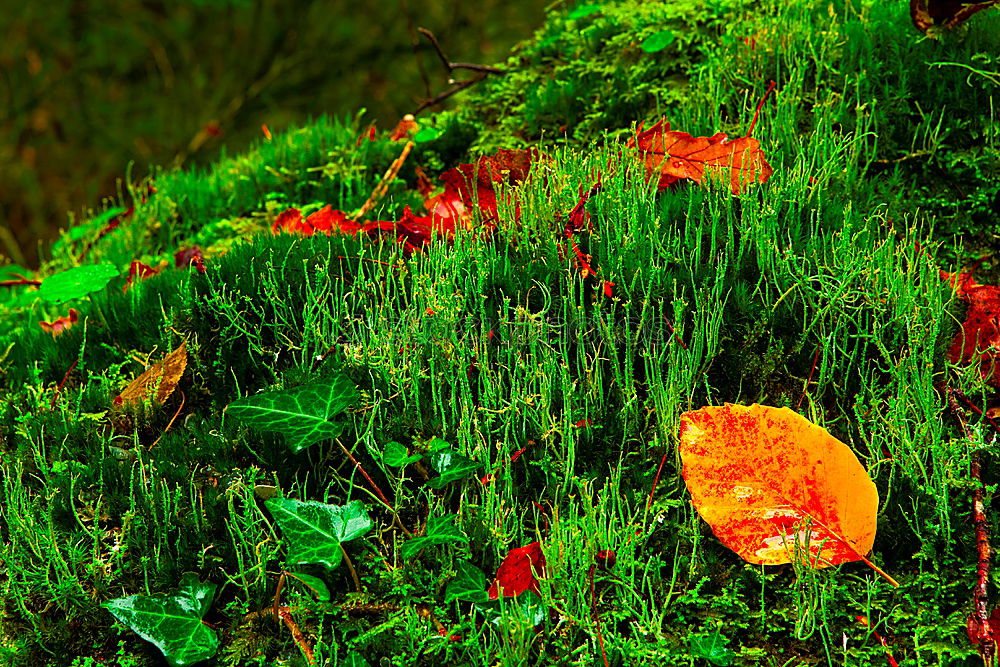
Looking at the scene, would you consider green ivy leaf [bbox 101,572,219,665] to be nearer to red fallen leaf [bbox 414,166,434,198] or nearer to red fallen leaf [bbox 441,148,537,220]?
red fallen leaf [bbox 441,148,537,220]

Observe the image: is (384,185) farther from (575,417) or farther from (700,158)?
(575,417)

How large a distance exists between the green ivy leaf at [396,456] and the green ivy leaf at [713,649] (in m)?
0.71

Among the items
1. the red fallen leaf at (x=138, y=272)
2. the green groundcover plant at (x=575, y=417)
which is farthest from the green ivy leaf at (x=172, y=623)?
the red fallen leaf at (x=138, y=272)

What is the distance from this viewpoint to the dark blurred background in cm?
959

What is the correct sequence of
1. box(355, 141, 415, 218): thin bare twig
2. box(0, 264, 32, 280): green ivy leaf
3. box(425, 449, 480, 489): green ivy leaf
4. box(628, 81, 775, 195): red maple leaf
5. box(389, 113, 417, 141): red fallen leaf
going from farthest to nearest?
box(0, 264, 32, 280): green ivy leaf, box(389, 113, 417, 141): red fallen leaf, box(355, 141, 415, 218): thin bare twig, box(628, 81, 775, 195): red maple leaf, box(425, 449, 480, 489): green ivy leaf

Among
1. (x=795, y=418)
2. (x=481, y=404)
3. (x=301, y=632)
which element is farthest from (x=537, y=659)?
(x=795, y=418)

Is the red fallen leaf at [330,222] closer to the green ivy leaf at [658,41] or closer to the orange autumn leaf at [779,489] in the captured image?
the green ivy leaf at [658,41]

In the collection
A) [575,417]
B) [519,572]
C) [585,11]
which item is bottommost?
[519,572]

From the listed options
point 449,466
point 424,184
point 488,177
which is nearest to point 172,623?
point 449,466

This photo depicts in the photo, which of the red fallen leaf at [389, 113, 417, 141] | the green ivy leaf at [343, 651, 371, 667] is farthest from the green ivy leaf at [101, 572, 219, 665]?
the red fallen leaf at [389, 113, 417, 141]

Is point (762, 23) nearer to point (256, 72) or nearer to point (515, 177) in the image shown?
point (515, 177)

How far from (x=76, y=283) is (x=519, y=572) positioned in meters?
2.09

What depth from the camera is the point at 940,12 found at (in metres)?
3.20

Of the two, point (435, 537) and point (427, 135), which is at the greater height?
point (427, 135)
